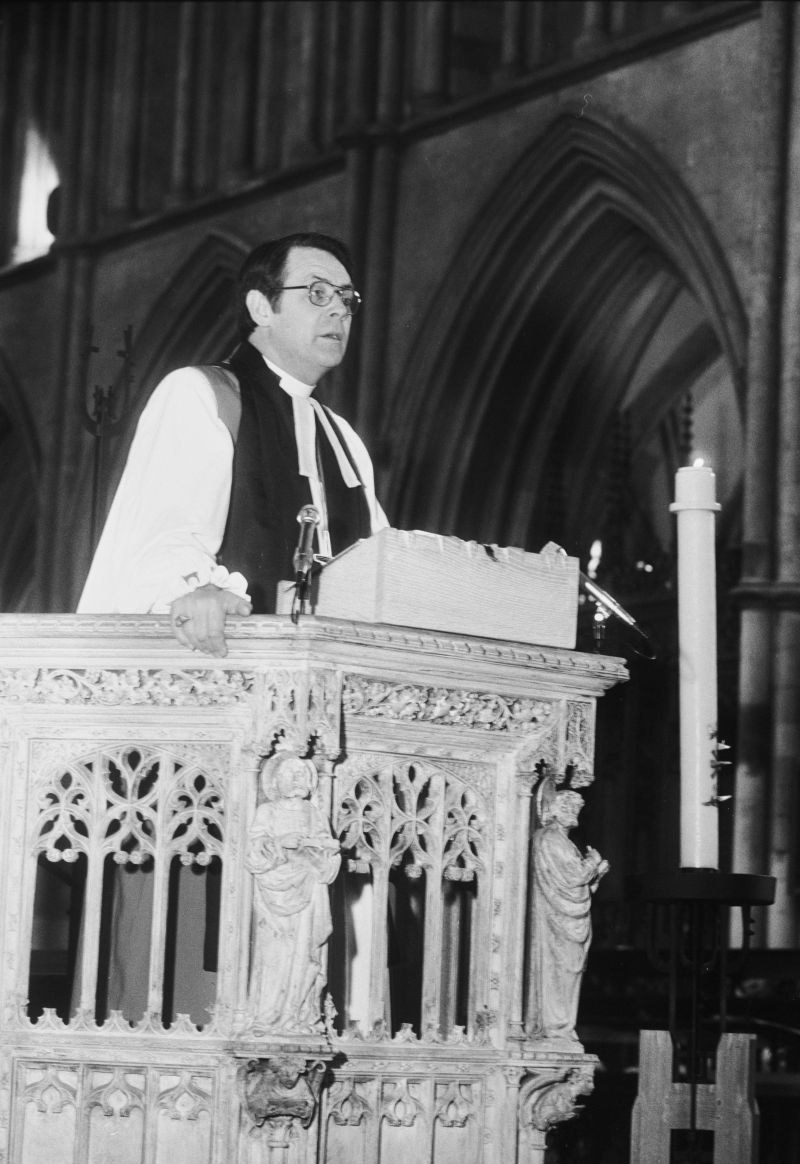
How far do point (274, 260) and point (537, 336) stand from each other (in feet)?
39.4

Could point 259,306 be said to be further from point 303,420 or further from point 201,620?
point 201,620

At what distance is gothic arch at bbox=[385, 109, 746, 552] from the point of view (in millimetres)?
13875

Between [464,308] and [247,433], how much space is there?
1164 centimetres

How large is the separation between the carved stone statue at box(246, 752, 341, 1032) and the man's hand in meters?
0.19

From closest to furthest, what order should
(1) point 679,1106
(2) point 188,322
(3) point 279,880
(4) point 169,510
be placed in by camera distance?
(3) point 279,880 < (4) point 169,510 < (1) point 679,1106 < (2) point 188,322

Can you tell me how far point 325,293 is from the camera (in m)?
2.86

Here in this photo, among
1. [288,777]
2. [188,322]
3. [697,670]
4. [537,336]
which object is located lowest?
[288,777]

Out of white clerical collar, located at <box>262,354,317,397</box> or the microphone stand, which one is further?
white clerical collar, located at <box>262,354,317,397</box>

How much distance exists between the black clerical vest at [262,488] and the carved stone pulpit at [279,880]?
0.36 meters

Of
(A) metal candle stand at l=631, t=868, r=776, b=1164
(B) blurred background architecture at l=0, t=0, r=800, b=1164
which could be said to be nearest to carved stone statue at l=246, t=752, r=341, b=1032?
(A) metal candle stand at l=631, t=868, r=776, b=1164

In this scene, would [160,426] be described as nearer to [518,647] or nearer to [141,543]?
[141,543]

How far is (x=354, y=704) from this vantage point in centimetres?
243

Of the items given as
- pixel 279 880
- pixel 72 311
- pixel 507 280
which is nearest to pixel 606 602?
pixel 279 880

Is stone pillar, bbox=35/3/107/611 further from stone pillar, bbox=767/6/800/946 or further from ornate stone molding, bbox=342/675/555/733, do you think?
ornate stone molding, bbox=342/675/555/733
